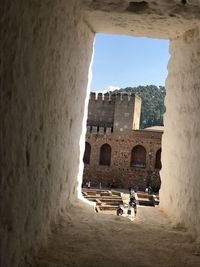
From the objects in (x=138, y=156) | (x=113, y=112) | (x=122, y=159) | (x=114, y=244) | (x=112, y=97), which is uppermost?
(x=112, y=97)

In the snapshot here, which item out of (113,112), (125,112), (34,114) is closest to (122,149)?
(125,112)

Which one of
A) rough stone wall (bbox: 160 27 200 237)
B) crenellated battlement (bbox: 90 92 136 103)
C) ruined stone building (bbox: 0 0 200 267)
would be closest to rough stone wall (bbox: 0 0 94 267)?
ruined stone building (bbox: 0 0 200 267)

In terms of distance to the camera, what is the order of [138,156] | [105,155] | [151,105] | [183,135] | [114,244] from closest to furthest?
[114,244], [183,135], [138,156], [105,155], [151,105]

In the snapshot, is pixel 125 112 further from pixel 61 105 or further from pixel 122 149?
pixel 61 105

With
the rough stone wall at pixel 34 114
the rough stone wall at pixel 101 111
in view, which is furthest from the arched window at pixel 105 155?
the rough stone wall at pixel 34 114

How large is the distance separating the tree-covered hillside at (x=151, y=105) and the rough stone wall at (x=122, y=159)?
82.4ft

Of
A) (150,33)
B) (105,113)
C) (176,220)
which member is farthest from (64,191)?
(105,113)

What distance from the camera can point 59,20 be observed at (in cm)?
329

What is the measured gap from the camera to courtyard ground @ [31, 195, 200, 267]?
3.08m

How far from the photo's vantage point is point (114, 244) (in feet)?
12.0

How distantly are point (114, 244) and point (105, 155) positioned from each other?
25082mm

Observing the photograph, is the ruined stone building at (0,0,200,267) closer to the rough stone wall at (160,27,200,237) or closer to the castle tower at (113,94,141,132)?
the rough stone wall at (160,27,200,237)

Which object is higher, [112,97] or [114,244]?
[112,97]

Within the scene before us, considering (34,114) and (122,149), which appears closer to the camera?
(34,114)
